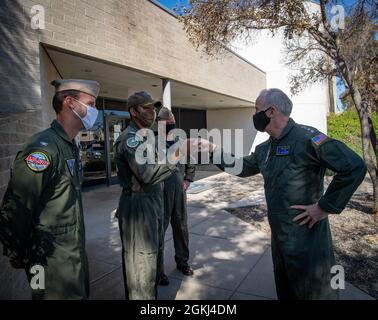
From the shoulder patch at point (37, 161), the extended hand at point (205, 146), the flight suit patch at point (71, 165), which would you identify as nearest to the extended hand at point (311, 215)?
the extended hand at point (205, 146)

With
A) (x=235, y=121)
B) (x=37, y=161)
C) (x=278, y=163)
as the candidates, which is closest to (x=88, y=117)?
(x=37, y=161)

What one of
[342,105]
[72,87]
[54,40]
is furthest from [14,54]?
[342,105]

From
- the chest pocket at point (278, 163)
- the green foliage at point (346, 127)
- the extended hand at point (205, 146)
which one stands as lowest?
the chest pocket at point (278, 163)

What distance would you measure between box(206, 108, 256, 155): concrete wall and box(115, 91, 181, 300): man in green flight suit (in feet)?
50.9

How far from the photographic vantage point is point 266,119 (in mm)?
2346

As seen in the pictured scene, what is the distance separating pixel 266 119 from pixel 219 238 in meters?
3.09

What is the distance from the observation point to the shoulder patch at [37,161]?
1.63m

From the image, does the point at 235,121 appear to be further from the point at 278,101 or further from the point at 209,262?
the point at 278,101

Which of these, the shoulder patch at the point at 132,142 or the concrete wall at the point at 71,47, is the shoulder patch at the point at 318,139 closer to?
the shoulder patch at the point at 132,142

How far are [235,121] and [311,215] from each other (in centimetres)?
1635

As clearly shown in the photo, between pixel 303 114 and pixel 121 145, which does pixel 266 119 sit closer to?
pixel 121 145

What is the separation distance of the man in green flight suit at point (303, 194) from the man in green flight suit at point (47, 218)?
4.61 ft

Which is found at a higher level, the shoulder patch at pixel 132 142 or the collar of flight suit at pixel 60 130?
the collar of flight suit at pixel 60 130

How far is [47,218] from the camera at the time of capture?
1.71 metres
